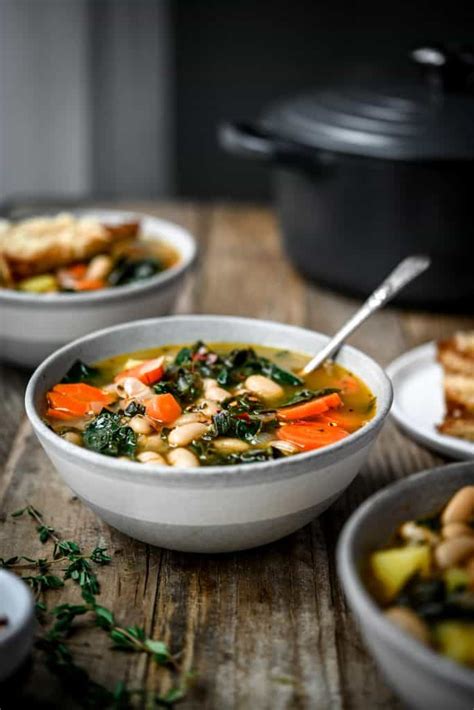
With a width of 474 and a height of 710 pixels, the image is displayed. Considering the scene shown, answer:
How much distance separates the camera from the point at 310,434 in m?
1.88

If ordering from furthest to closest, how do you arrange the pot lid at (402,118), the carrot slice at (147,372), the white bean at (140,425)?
the pot lid at (402,118)
the carrot slice at (147,372)
the white bean at (140,425)

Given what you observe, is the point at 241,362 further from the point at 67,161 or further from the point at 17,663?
the point at 67,161

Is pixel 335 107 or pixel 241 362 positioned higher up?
pixel 335 107

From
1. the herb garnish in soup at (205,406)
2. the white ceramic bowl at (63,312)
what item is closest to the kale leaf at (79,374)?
the herb garnish in soup at (205,406)

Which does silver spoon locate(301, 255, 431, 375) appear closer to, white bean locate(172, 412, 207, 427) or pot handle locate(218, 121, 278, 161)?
white bean locate(172, 412, 207, 427)

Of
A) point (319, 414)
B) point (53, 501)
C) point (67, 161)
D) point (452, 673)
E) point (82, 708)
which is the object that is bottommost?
point (67, 161)

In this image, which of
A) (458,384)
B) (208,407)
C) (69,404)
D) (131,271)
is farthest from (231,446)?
(131,271)

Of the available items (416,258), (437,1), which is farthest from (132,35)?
(416,258)

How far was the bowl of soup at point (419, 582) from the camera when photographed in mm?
1302

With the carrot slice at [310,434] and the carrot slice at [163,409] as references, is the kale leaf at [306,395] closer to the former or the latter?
the carrot slice at [310,434]

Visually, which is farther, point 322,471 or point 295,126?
point 295,126

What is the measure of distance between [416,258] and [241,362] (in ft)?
3.05

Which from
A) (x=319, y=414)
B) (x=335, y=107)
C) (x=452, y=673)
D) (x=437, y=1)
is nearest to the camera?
(x=452, y=673)

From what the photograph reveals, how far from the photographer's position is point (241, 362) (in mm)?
2197
